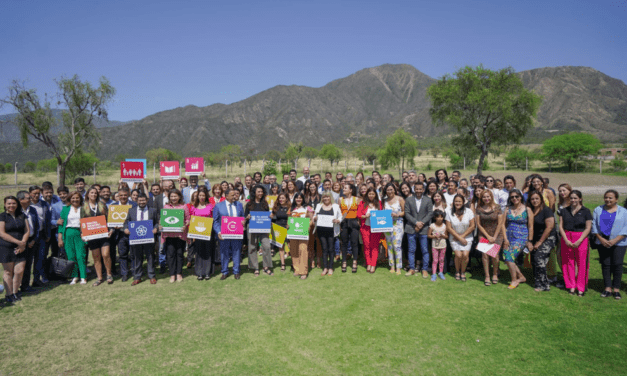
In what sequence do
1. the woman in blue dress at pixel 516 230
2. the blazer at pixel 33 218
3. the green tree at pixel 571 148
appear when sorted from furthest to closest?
the green tree at pixel 571 148 < the blazer at pixel 33 218 < the woman in blue dress at pixel 516 230

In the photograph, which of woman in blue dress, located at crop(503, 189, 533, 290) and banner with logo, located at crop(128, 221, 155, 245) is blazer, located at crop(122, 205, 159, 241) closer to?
banner with logo, located at crop(128, 221, 155, 245)

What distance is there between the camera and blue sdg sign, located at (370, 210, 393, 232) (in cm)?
720

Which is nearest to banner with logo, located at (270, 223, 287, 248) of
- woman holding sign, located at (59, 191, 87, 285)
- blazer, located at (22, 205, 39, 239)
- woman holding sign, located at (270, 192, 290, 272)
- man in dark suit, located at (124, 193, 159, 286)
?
woman holding sign, located at (270, 192, 290, 272)

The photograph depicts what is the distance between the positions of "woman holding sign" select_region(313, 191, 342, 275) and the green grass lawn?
82cm

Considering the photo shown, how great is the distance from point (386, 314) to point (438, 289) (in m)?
1.60

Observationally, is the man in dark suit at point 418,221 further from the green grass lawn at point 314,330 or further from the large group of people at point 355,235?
the green grass lawn at point 314,330

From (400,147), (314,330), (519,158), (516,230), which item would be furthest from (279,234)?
(519,158)

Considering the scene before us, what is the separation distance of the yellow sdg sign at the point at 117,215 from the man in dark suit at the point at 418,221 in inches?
239

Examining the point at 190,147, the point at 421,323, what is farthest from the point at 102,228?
the point at 190,147

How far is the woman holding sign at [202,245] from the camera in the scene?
7.15 meters

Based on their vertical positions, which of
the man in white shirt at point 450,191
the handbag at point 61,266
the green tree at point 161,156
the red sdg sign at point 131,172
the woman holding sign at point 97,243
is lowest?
the handbag at point 61,266

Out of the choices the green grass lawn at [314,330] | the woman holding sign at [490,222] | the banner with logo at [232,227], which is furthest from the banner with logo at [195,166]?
the woman holding sign at [490,222]

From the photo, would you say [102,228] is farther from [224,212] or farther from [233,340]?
[233,340]

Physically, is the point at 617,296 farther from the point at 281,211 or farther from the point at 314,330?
the point at 281,211
